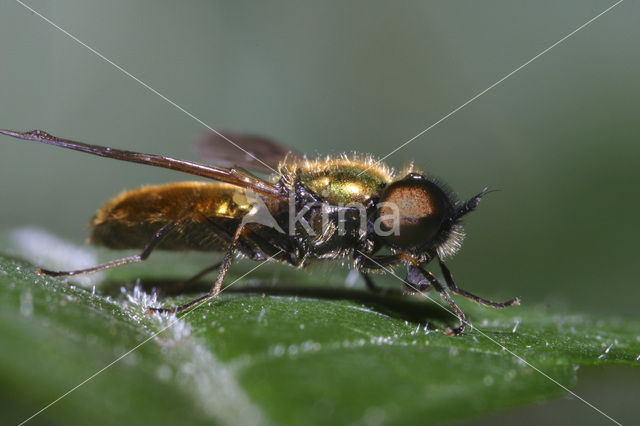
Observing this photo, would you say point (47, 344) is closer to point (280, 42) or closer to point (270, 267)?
point (270, 267)

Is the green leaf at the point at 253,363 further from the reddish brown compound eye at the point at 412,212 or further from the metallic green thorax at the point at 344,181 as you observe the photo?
the metallic green thorax at the point at 344,181

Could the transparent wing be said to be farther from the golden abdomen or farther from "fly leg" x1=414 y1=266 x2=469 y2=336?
"fly leg" x1=414 y1=266 x2=469 y2=336

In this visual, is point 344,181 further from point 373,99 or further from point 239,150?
point 373,99

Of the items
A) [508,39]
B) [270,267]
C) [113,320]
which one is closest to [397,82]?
[508,39]

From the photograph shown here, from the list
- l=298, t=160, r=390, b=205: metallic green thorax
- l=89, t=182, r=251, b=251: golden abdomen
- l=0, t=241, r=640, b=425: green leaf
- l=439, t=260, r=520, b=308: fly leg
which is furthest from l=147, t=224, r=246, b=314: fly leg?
l=439, t=260, r=520, b=308: fly leg

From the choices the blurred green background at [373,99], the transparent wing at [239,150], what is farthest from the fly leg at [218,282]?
the blurred green background at [373,99]

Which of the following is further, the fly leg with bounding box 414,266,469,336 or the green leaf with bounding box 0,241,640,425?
the fly leg with bounding box 414,266,469,336
